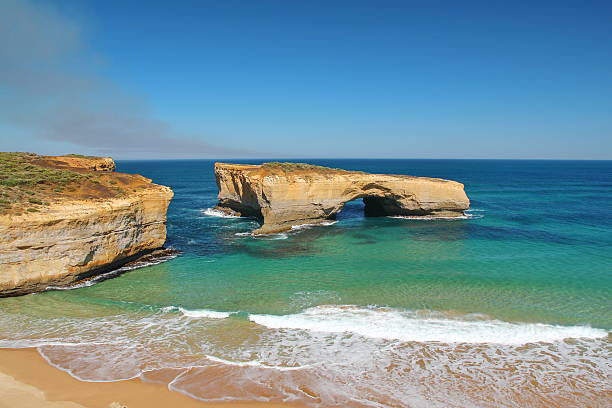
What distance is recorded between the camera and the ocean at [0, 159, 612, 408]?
970 centimetres

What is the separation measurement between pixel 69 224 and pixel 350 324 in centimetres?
1273

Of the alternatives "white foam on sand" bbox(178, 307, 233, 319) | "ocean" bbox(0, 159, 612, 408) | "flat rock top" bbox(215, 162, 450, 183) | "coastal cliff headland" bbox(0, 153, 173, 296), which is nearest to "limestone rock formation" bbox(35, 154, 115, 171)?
"coastal cliff headland" bbox(0, 153, 173, 296)

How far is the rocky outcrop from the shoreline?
1839 centimetres

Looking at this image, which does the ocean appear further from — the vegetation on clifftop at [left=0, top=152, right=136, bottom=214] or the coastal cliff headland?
→ the vegetation on clifftop at [left=0, top=152, right=136, bottom=214]

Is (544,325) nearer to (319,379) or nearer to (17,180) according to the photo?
(319,379)

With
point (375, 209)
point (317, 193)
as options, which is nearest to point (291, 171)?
point (317, 193)

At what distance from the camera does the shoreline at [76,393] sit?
868 centimetres

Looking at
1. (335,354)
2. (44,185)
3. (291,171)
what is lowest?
(335,354)

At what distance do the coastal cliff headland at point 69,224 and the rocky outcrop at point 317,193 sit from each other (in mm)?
8737

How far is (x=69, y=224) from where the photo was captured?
52.2 feet

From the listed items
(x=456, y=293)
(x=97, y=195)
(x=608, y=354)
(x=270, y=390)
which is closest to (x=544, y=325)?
(x=608, y=354)

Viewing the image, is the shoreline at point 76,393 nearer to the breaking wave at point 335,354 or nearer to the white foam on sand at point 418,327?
the breaking wave at point 335,354

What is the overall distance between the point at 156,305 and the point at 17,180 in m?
10.6

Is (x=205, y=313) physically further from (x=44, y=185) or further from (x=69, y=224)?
(x=44, y=185)
